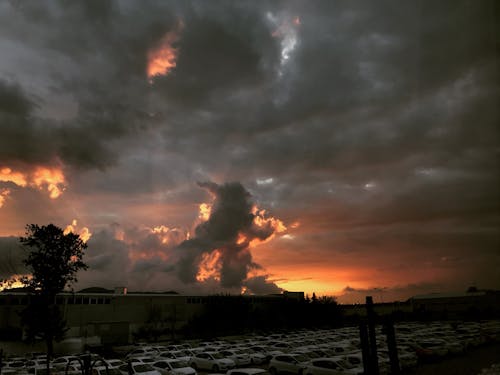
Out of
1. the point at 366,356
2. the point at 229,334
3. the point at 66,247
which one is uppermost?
the point at 66,247

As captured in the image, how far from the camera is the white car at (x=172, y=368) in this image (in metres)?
23.4

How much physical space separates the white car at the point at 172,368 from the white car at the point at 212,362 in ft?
11.2

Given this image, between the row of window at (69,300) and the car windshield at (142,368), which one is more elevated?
the row of window at (69,300)

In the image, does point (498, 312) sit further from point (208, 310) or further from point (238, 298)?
point (208, 310)

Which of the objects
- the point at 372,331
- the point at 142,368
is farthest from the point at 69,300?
the point at 372,331

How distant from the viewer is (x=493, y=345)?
125 ft

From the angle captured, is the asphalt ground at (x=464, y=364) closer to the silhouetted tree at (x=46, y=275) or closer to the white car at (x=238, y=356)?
the white car at (x=238, y=356)

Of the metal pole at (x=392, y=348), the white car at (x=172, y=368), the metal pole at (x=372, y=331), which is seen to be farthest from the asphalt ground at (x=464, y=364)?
the white car at (x=172, y=368)

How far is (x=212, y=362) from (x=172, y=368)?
15.3 ft

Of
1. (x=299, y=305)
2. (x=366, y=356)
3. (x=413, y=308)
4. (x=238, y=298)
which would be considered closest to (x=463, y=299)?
(x=413, y=308)

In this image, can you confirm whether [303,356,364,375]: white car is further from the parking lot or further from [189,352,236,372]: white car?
[189,352,236,372]: white car

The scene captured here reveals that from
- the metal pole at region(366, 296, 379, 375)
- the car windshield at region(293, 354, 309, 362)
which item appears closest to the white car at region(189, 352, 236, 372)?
the car windshield at region(293, 354, 309, 362)

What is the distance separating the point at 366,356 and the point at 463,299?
281 ft

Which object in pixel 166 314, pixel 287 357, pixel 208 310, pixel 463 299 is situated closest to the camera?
pixel 287 357
